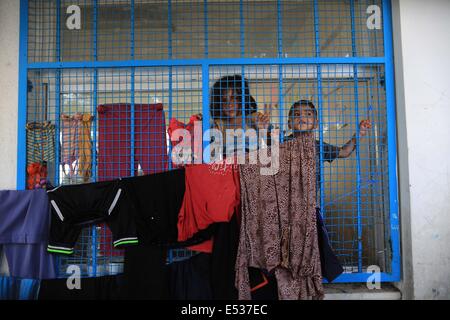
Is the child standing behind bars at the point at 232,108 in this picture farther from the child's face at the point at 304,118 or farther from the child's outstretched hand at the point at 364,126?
the child's outstretched hand at the point at 364,126

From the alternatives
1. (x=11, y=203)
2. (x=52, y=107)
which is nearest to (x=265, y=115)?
(x=52, y=107)

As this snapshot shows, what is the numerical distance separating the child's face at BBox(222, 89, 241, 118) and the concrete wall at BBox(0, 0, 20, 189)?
1885mm

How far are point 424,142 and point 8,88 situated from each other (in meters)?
3.73

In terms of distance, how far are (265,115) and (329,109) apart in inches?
23.8

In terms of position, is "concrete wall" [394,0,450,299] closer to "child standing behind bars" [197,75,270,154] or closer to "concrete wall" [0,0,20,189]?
"child standing behind bars" [197,75,270,154]

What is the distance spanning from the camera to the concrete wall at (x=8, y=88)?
3.40 metres

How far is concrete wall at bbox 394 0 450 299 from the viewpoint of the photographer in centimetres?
328

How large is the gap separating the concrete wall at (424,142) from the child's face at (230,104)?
57.6 inches

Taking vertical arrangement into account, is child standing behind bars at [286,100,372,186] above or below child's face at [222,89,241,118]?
below

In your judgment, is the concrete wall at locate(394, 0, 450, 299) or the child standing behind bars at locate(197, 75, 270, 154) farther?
the child standing behind bars at locate(197, 75, 270, 154)

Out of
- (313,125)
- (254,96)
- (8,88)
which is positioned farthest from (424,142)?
(8,88)

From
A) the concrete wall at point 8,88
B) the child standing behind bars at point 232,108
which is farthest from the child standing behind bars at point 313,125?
the concrete wall at point 8,88

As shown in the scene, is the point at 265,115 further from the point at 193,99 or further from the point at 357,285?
the point at 357,285

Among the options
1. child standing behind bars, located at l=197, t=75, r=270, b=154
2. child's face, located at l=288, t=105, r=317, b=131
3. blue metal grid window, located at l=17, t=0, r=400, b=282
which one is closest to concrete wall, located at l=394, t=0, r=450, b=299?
blue metal grid window, located at l=17, t=0, r=400, b=282
